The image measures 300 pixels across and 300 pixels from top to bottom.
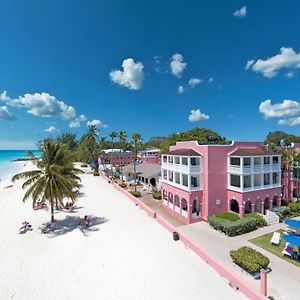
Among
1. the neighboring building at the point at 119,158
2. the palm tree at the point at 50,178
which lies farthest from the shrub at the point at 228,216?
the neighboring building at the point at 119,158

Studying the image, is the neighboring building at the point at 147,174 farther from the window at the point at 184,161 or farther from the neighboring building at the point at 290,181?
the neighboring building at the point at 290,181

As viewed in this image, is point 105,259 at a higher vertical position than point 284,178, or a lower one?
lower

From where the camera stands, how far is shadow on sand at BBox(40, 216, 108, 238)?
60.6 ft

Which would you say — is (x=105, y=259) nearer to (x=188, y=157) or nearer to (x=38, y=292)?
(x=38, y=292)

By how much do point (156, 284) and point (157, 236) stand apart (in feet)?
20.4

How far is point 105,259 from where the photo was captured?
13.7 metres

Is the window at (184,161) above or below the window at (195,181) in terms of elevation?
above

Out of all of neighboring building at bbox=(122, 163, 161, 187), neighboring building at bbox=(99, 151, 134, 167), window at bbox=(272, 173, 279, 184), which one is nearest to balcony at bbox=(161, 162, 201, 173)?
window at bbox=(272, 173, 279, 184)

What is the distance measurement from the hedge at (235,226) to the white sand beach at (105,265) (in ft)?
15.5

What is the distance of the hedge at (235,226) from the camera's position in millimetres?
18016

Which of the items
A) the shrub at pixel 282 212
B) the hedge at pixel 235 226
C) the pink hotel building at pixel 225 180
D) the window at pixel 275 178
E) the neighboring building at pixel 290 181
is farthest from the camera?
the neighboring building at pixel 290 181

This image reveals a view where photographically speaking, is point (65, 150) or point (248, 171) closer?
point (65, 150)

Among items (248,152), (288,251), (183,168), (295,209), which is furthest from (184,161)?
(295,209)

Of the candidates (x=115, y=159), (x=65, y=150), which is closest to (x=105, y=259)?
(x=65, y=150)
